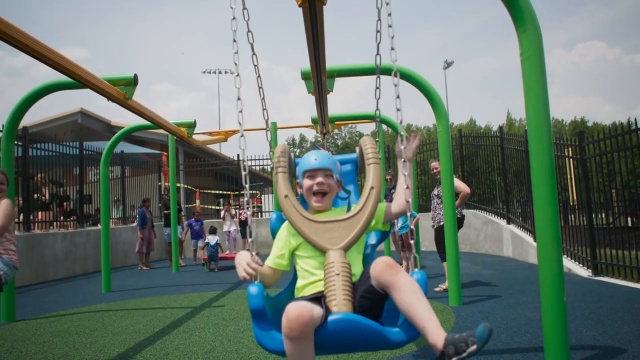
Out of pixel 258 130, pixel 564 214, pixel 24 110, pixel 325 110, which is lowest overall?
pixel 564 214

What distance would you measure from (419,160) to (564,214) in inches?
239

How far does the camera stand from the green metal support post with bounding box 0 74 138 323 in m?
5.27

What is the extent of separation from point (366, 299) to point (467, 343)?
2.10 ft

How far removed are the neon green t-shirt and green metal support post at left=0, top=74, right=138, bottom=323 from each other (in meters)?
3.23

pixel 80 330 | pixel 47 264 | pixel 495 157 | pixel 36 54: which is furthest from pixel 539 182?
pixel 47 264

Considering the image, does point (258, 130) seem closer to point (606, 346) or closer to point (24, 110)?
point (24, 110)

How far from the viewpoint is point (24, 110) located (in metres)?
5.37

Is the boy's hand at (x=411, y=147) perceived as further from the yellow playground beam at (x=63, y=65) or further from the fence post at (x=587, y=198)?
the fence post at (x=587, y=198)

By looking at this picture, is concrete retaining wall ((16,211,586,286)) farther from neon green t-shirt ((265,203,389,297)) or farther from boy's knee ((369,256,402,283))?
boy's knee ((369,256,402,283))

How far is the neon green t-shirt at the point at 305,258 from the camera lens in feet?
9.02

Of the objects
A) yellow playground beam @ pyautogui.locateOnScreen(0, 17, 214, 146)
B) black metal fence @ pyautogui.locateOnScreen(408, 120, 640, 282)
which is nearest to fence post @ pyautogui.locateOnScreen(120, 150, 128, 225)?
black metal fence @ pyautogui.locateOnScreen(408, 120, 640, 282)

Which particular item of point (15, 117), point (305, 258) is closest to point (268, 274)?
point (305, 258)

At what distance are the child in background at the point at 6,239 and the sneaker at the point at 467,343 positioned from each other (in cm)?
366

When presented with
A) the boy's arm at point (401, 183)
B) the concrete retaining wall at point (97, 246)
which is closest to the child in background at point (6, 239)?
the boy's arm at point (401, 183)
